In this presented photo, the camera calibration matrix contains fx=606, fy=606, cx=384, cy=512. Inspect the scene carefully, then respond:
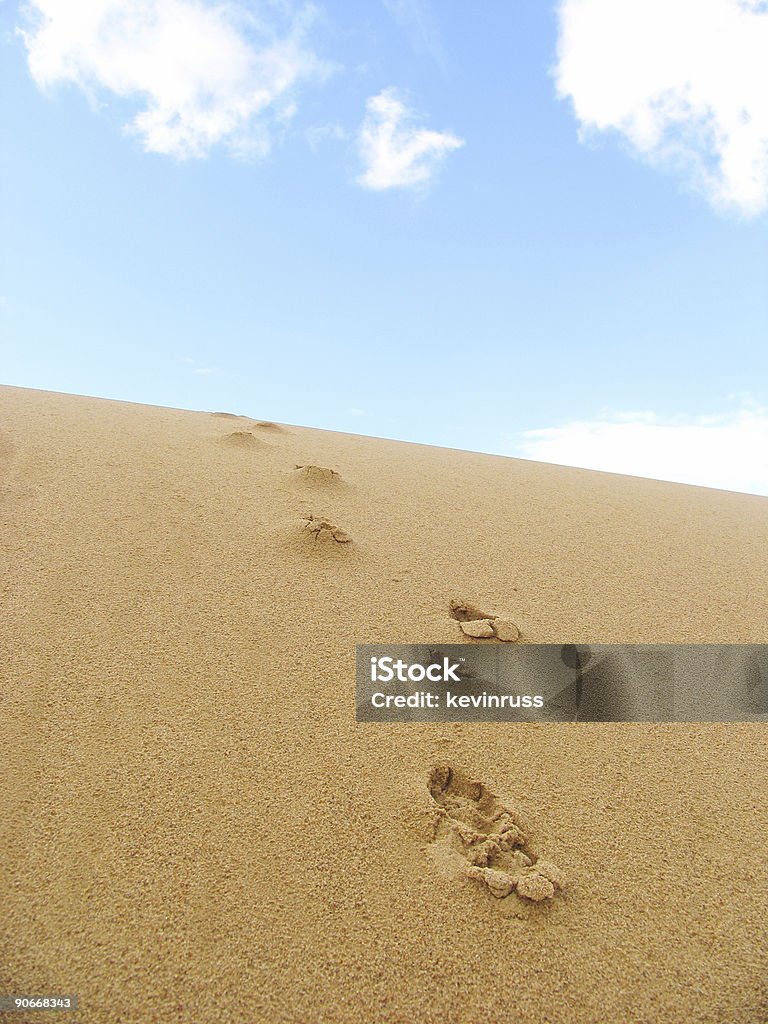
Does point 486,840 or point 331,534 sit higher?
point 331,534

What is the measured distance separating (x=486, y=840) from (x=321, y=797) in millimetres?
378

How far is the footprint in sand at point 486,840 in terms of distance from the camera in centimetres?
122

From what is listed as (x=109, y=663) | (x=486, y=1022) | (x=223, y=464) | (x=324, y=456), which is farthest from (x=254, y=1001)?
(x=324, y=456)

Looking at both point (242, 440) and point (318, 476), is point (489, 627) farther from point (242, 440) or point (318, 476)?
point (242, 440)

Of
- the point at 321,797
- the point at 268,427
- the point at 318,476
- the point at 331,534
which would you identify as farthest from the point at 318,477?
the point at 321,797

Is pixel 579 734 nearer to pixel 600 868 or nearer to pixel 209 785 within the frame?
pixel 600 868

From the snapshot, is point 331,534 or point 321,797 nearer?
point 321,797

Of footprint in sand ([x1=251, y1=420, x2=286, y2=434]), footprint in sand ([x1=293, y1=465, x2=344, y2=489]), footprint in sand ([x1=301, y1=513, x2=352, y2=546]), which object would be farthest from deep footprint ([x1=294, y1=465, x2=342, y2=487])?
footprint in sand ([x1=251, y1=420, x2=286, y2=434])

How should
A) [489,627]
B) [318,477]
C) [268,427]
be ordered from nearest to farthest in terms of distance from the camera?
[489,627], [318,477], [268,427]

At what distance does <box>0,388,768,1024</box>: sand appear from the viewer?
3.56ft

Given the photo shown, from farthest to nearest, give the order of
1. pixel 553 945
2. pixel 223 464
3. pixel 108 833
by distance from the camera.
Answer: pixel 223 464 → pixel 108 833 → pixel 553 945

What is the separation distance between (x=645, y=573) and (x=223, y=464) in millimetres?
2290

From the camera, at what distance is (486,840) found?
1319 mm

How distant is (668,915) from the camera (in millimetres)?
1220
